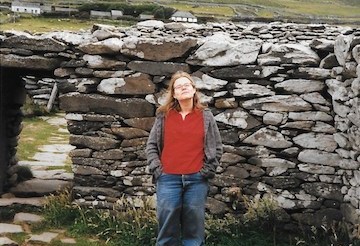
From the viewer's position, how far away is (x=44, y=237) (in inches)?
290

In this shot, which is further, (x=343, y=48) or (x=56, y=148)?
(x=56, y=148)

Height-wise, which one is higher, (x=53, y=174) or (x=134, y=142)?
(x=134, y=142)

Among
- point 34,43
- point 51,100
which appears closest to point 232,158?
point 34,43

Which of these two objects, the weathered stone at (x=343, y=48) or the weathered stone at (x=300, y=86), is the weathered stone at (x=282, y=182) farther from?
the weathered stone at (x=343, y=48)

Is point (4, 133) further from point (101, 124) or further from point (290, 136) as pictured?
point (290, 136)

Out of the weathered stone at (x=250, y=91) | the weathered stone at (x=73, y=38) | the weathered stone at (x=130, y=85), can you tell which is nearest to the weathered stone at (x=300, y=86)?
the weathered stone at (x=250, y=91)

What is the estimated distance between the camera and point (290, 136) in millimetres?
7254

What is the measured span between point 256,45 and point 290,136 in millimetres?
1101

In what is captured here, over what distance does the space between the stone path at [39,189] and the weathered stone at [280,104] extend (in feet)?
8.50

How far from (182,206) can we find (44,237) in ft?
8.17

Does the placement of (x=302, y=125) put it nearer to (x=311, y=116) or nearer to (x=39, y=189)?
(x=311, y=116)

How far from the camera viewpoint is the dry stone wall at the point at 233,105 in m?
7.09

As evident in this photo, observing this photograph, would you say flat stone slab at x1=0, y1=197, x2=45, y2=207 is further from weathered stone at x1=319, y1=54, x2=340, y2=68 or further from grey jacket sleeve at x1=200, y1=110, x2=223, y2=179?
weathered stone at x1=319, y1=54, x2=340, y2=68

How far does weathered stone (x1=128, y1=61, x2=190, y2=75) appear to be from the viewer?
754cm
